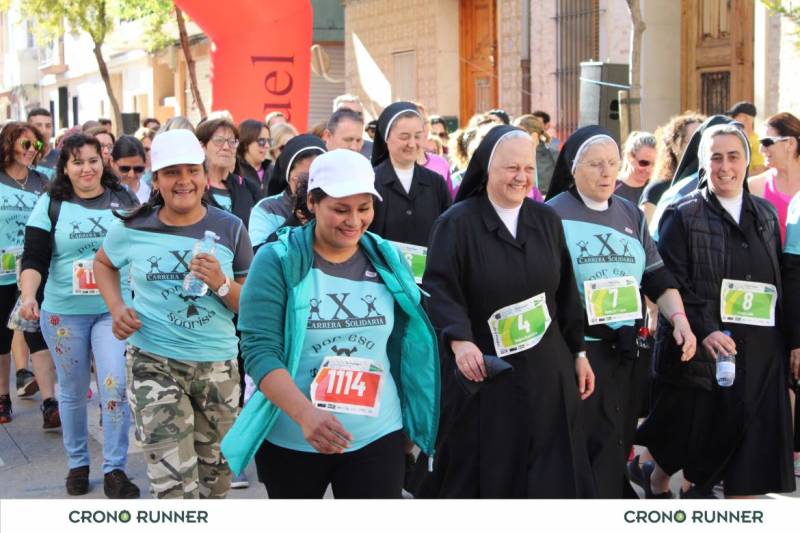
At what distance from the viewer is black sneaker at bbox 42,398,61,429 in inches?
371

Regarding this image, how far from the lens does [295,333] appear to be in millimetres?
4574

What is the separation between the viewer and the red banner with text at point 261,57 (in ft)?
46.0

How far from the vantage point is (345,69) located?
3034 centimetres

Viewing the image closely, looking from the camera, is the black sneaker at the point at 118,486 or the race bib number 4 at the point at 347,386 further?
the black sneaker at the point at 118,486

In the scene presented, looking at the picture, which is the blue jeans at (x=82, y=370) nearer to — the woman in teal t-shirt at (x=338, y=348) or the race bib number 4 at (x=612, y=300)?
the race bib number 4 at (x=612, y=300)

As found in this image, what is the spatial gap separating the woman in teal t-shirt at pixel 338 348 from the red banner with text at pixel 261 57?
31.0 ft

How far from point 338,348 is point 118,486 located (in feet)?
10.3

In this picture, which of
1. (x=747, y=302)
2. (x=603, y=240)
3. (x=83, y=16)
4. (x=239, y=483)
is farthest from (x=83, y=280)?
(x=83, y=16)

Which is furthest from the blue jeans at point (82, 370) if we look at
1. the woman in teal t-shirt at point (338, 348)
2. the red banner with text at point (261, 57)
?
the red banner with text at point (261, 57)

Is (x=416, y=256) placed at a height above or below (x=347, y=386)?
above

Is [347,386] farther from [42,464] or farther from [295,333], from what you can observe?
[42,464]

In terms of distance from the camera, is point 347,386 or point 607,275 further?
point 607,275

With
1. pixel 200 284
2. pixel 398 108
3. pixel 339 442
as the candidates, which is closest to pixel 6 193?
pixel 398 108
